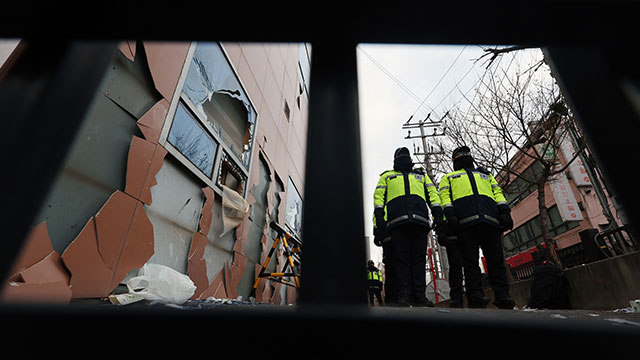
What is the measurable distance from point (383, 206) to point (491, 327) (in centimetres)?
348

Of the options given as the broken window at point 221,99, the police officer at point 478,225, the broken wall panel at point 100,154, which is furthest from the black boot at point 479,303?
the broken window at point 221,99

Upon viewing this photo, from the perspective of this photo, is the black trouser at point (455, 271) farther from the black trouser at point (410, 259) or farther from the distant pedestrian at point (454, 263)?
the black trouser at point (410, 259)

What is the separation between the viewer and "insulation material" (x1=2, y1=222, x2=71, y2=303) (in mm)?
1643

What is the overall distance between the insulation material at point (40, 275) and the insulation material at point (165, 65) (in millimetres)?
1796

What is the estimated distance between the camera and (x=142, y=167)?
105 inches

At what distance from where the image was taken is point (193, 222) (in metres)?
3.53

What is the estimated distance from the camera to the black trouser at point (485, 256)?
314cm

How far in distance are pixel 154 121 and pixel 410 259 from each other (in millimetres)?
3357

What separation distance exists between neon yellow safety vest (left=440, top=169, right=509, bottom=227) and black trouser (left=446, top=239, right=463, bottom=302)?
39 cm

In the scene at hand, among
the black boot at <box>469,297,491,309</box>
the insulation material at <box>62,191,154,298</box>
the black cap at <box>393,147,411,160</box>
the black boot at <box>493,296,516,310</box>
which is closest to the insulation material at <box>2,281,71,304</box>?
the insulation material at <box>62,191,154,298</box>

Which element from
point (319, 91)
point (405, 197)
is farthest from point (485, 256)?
point (319, 91)

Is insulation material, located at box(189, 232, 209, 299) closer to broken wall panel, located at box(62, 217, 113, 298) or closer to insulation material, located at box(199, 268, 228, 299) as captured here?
insulation material, located at box(199, 268, 228, 299)

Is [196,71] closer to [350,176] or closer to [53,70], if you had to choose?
[53,70]

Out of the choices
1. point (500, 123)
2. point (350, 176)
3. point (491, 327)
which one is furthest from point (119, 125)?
point (500, 123)
